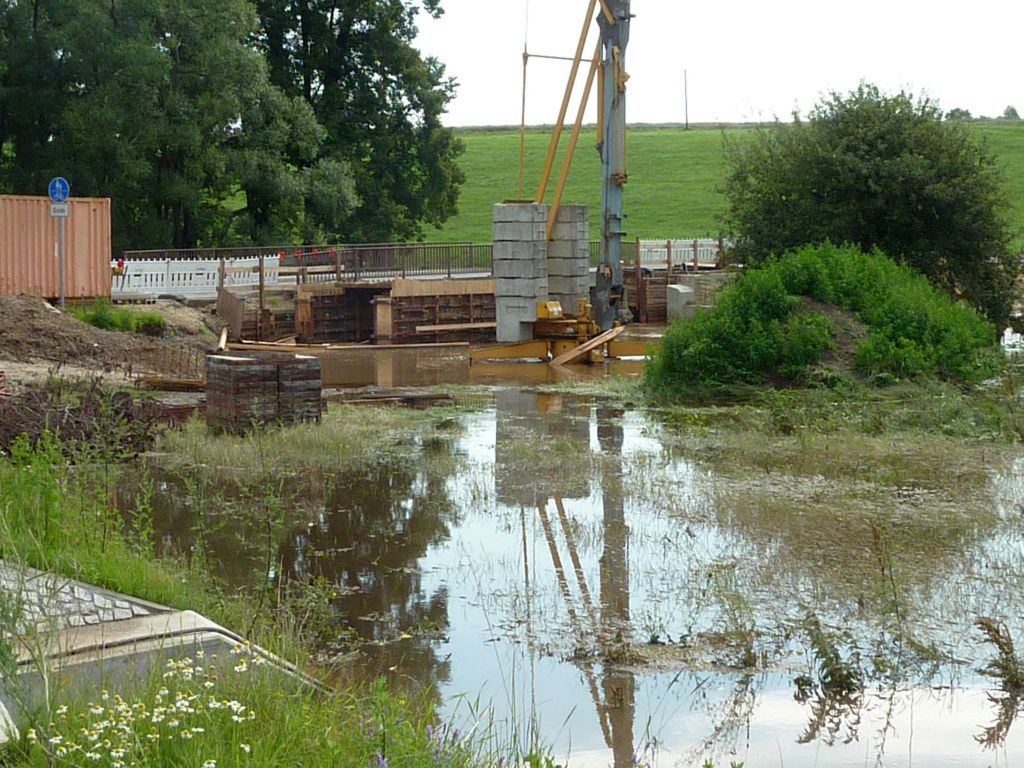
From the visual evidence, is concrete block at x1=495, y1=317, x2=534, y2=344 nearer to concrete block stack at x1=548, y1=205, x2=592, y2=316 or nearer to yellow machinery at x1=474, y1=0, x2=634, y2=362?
yellow machinery at x1=474, y1=0, x2=634, y2=362

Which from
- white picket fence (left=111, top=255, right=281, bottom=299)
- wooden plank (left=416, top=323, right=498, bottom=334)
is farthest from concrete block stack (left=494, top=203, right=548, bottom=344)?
white picket fence (left=111, top=255, right=281, bottom=299)

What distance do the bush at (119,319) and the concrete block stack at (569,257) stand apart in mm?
8247

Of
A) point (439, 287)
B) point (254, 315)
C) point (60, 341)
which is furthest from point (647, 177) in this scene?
point (60, 341)

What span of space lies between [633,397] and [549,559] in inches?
442

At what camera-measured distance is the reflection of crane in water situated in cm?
674

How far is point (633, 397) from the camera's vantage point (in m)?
21.1

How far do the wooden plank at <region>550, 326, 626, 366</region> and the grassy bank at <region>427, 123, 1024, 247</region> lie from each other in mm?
33219

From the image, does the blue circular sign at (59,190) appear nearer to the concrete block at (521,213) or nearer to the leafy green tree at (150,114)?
the concrete block at (521,213)

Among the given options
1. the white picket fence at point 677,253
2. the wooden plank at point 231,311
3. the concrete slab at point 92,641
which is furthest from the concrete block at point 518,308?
the concrete slab at point 92,641

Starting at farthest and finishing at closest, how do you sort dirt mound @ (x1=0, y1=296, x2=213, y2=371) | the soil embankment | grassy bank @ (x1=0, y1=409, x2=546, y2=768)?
dirt mound @ (x1=0, y1=296, x2=213, y2=371)
the soil embankment
grassy bank @ (x1=0, y1=409, x2=546, y2=768)

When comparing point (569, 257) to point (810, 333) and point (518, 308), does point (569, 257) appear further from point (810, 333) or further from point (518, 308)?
point (810, 333)

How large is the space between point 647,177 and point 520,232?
54898 millimetres

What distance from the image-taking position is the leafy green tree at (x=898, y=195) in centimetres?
A: 2673

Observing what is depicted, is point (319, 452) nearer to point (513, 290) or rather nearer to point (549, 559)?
point (549, 559)
